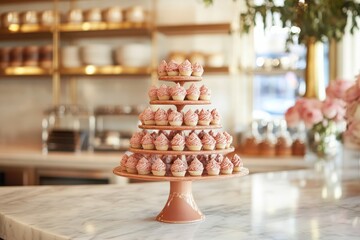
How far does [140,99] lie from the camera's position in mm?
4574

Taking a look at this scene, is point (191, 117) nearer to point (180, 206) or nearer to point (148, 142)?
point (148, 142)

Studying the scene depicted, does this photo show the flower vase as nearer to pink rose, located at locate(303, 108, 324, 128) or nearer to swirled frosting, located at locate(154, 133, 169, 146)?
pink rose, located at locate(303, 108, 324, 128)

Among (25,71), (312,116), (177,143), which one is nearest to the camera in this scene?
(177,143)

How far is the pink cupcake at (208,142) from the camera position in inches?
61.0

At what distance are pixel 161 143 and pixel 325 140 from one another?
69.7 inches

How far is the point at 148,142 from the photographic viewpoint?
5.09 ft

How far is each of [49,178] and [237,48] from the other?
1.64m

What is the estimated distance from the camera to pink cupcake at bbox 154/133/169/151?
153cm

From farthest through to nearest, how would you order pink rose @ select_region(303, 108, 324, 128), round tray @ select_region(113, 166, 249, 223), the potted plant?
pink rose @ select_region(303, 108, 324, 128) → the potted plant → round tray @ select_region(113, 166, 249, 223)

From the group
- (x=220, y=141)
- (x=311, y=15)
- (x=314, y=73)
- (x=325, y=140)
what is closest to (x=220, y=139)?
(x=220, y=141)

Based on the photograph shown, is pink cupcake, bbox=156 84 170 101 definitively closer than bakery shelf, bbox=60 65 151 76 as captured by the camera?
Yes

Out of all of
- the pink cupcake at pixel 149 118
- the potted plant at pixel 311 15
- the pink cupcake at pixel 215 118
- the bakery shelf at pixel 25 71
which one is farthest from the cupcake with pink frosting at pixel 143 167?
the bakery shelf at pixel 25 71

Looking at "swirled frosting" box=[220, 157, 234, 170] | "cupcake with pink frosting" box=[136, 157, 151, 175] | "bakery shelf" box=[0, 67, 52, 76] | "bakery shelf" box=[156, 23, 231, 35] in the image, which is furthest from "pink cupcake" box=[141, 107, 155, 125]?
"bakery shelf" box=[0, 67, 52, 76]

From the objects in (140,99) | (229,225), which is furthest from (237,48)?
(229,225)
